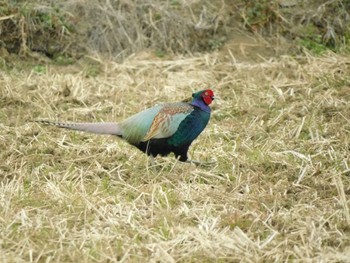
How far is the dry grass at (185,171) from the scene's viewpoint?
14.5ft

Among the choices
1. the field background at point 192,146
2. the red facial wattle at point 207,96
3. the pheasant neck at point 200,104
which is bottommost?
the field background at point 192,146

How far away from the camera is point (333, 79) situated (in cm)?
776

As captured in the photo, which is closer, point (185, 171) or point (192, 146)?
point (185, 171)

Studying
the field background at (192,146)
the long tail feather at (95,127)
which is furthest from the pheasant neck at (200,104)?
the long tail feather at (95,127)

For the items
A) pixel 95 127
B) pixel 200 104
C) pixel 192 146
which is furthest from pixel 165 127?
pixel 192 146

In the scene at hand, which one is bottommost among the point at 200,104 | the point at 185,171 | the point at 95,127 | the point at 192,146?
the point at 192,146

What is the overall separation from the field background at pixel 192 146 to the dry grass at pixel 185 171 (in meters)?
0.01

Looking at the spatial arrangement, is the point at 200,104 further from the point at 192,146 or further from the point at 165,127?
the point at 192,146

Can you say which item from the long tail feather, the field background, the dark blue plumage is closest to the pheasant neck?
the dark blue plumage

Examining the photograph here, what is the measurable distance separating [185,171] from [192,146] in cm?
74

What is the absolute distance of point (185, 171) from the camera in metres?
5.74

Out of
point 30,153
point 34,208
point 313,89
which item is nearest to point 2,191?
point 34,208

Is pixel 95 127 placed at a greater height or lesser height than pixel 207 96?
lesser

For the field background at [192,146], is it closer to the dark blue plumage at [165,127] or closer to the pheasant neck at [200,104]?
the dark blue plumage at [165,127]
